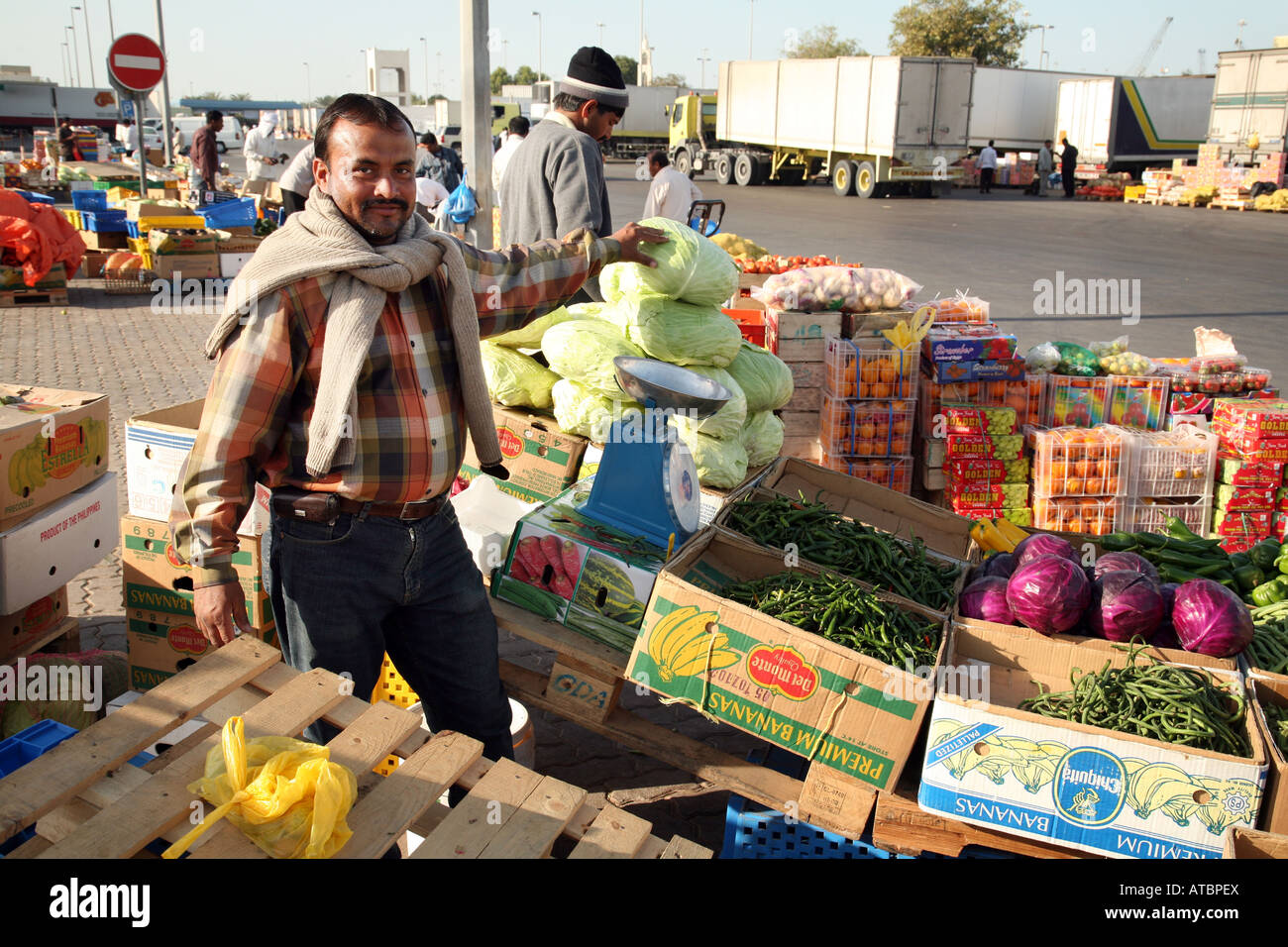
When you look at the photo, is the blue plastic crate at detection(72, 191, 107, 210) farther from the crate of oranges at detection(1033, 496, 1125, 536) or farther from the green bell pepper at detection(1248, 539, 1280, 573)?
the green bell pepper at detection(1248, 539, 1280, 573)

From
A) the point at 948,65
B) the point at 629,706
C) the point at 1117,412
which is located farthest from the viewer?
the point at 948,65

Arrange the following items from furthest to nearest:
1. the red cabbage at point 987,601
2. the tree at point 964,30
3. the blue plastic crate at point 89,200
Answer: the tree at point 964,30, the blue plastic crate at point 89,200, the red cabbage at point 987,601

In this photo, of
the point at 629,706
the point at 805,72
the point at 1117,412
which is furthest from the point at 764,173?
the point at 629,706

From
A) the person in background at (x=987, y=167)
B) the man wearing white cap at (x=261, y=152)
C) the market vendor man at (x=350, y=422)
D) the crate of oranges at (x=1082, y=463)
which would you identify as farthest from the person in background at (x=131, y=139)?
the person in background at (x=987, y=167)

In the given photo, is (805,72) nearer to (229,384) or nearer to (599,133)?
(599,133)

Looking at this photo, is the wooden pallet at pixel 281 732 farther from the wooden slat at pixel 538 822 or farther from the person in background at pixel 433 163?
the person in background at pixel 433 163

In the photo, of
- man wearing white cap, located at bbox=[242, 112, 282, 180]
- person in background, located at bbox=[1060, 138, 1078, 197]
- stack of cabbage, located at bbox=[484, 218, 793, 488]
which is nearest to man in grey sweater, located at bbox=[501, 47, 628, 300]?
stack of cabbage, located at bbox=[484, 218, 793, 488]

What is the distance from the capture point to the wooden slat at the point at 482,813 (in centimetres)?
205

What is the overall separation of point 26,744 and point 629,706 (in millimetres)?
2360

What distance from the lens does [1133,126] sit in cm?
3272

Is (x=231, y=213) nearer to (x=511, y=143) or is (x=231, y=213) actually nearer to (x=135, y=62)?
(x=135, y=62)

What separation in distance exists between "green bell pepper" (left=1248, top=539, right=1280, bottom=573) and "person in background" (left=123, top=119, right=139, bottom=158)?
1900 cm

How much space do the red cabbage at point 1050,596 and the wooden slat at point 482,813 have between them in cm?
178

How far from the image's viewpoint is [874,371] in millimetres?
6062
